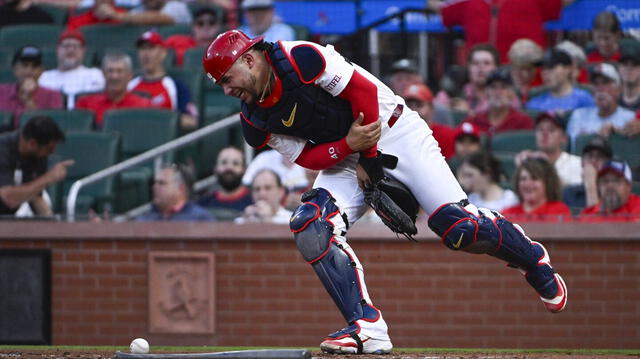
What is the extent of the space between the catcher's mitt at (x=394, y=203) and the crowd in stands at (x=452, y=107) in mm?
2902

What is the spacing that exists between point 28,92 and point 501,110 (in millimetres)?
4252

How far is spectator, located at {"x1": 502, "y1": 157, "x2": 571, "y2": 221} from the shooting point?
820 centimetres

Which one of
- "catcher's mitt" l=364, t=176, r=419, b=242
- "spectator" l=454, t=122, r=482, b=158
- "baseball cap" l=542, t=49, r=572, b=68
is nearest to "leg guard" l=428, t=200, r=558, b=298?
"catcher's mitt" l=364, t=176, r=419, b=242

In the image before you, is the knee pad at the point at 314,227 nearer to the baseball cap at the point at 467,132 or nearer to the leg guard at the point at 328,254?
the leg guard at the point at 328,254

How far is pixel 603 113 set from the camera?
8852 mm

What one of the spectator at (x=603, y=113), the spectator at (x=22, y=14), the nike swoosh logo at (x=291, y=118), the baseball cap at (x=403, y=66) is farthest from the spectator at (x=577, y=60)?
the spectator at (x=22, y=14)

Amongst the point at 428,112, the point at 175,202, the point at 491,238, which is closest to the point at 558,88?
the point at 428,112

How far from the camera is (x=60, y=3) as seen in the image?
12.0m

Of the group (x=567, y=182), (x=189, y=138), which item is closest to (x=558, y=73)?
(x=567, y=182)

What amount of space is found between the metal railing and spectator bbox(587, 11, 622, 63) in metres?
3.35

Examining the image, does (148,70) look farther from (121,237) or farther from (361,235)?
(361,235)

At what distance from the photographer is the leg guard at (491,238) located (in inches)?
214

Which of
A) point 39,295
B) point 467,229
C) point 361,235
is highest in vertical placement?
point 467,229

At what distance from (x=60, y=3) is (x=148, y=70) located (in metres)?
2.51
